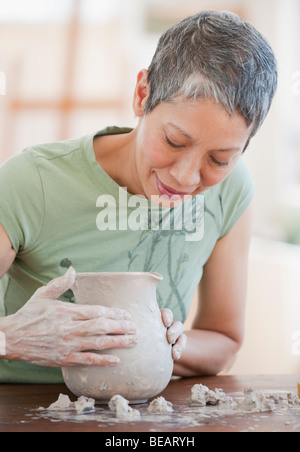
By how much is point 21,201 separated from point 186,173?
372mm

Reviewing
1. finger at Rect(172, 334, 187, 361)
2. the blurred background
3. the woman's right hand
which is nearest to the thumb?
the woman's right hand

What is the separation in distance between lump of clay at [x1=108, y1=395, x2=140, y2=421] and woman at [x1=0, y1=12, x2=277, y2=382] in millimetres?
71

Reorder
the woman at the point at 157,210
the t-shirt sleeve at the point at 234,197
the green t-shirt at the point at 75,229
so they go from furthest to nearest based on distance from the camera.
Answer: the t-shirt sleeve at the point at 234,197 → the green t-shirt at the point at 75,229 → the woman at the point at 157,210

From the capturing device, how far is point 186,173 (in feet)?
→ 3.60

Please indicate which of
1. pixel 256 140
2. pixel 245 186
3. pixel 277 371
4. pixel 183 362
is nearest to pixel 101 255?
pixel 183 362

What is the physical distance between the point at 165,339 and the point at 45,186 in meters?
0.45

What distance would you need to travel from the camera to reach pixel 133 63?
4.54 meters

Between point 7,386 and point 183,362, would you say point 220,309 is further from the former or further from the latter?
point 7,386

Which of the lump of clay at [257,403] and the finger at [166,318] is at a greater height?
the finger at [166,318]

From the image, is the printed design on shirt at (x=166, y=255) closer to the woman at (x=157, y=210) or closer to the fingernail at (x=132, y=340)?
the woman at (x=157, y=210)

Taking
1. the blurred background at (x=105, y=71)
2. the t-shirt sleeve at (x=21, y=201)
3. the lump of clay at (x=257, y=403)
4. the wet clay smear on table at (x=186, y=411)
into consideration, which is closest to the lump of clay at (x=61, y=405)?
the wet clay smear on table at (x=186, y=411)

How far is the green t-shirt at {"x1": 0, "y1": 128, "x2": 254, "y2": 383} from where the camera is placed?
4.24 ft

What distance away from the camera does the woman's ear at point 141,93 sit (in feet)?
3.92

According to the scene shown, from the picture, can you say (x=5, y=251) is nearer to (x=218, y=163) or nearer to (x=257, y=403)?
(x=218, y=163)
